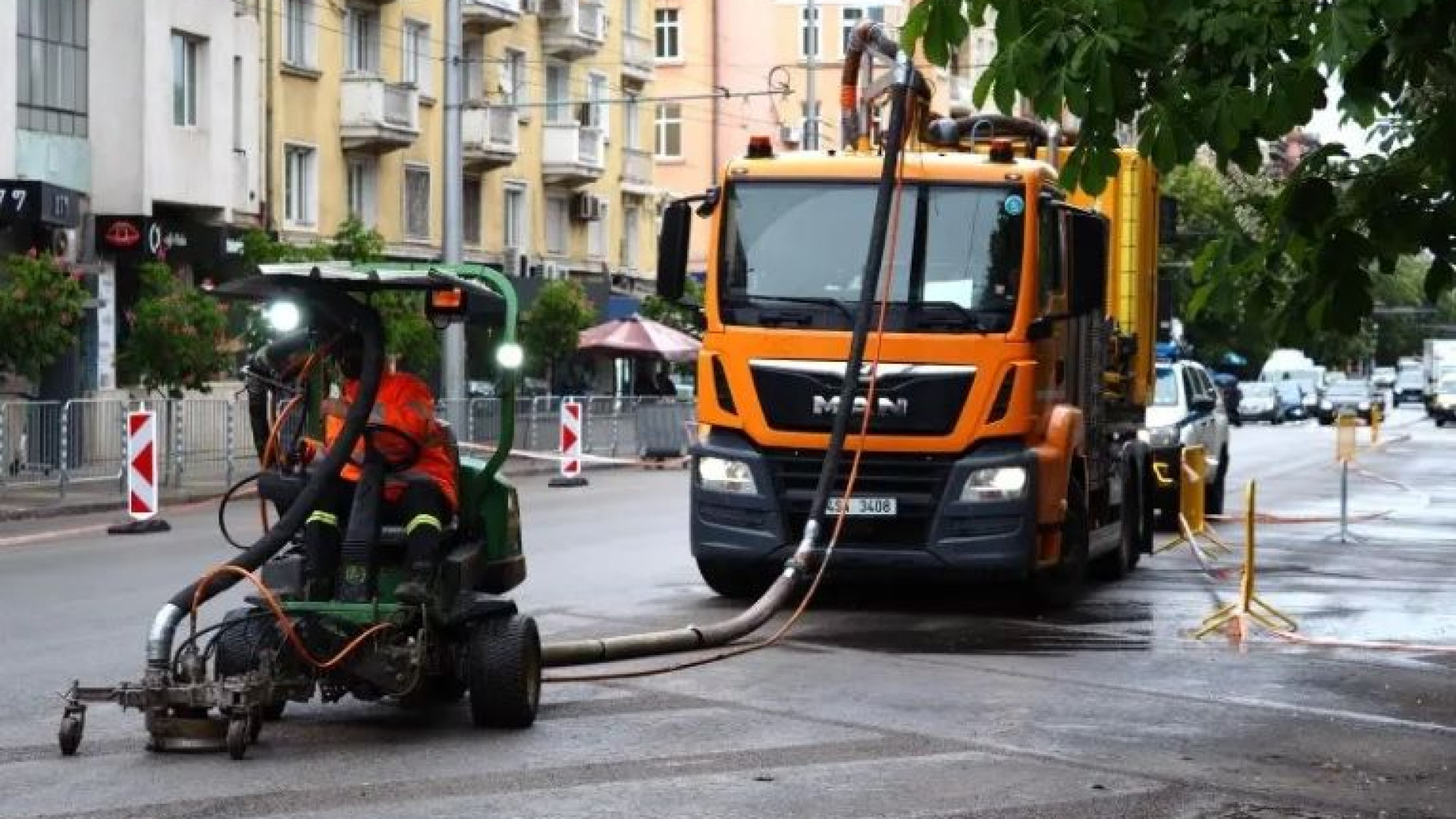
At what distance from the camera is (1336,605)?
17.9 m

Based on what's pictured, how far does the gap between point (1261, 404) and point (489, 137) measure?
43.4 metres

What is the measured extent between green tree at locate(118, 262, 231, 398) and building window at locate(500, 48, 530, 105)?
22.4m

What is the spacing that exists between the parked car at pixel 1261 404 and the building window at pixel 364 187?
4564cm

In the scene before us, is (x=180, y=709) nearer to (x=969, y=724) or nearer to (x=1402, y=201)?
(x=969, y=724)

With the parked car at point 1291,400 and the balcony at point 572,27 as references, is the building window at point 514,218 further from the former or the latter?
the parked car at point 1291,400

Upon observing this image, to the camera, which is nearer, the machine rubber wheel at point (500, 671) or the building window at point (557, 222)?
the machine rubber wheel at point (500, 671)

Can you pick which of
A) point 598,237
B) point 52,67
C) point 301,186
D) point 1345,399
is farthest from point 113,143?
point 1345,399

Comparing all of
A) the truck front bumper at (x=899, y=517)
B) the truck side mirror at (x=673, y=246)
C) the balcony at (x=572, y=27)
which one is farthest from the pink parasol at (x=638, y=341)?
the truck front bumper at (x=899, y=517)

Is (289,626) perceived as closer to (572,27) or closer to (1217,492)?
(1217,492)

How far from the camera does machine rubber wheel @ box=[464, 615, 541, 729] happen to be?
10.5 metres

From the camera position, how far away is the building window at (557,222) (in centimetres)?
5753

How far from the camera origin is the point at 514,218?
55.2 metres

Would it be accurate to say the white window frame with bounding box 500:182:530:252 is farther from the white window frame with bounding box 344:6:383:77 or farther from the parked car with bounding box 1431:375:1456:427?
the parked car with bounding box 1431:375:1456:427

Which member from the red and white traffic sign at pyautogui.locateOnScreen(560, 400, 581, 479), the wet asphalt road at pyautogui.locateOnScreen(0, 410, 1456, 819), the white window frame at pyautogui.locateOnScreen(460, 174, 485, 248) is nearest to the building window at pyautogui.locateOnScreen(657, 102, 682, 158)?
the white window frame at pyautogui.locateOnScreen(460, 174, 485, 248)
